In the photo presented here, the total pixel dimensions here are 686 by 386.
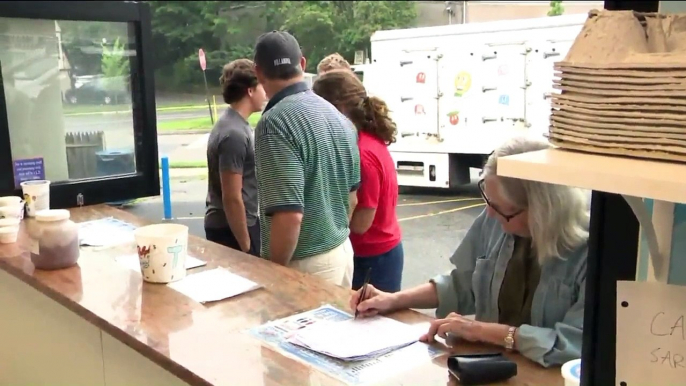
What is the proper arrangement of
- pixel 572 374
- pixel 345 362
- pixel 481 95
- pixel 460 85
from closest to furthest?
1. pixel 572 374
2. pixel 345 362
3. pixel 481 95
4. pixel 460 85

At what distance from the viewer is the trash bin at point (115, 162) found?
2.82 meters

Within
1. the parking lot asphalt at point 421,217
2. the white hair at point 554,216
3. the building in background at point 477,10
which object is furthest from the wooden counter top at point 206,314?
the building in background at point 477,10

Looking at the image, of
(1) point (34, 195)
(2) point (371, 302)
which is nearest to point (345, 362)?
(2) point (371, 302)

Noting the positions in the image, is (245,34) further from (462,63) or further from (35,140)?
(462,63)

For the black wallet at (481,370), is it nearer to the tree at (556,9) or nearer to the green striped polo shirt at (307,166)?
the green striped polo shirt at (307,166)

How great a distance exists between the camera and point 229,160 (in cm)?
277

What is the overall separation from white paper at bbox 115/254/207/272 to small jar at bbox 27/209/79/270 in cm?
13

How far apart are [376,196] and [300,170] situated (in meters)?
0.52

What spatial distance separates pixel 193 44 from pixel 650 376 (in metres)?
1.81

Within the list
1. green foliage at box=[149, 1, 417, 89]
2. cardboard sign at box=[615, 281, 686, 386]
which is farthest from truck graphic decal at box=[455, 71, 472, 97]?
cardboard sign at box=[615, 281, 686, 386]

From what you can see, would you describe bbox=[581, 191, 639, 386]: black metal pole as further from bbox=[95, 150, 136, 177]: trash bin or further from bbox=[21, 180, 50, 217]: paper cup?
bbox=[95, 150, 136, 177]: trash bin

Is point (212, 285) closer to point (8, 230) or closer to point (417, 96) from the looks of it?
point (8, 230)

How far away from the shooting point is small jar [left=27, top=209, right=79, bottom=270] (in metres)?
1.91

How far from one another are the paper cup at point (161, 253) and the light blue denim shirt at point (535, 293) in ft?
2.27
